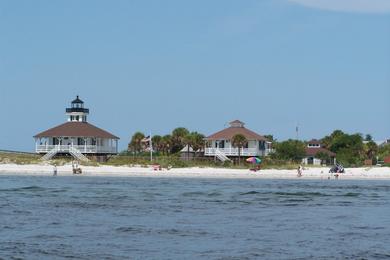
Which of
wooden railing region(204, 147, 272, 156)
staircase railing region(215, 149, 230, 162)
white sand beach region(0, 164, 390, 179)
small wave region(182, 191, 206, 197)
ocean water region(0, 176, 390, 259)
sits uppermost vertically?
wooden railing region(204, 147, 272, 156)

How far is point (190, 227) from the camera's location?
26.8 meters

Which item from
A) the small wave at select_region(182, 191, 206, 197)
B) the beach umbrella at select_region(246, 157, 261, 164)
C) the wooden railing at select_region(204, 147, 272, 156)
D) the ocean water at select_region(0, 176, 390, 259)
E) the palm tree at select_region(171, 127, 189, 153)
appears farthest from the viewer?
the palm tree at select_region(171, 127, 189, 153)

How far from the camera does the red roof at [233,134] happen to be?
92875mm

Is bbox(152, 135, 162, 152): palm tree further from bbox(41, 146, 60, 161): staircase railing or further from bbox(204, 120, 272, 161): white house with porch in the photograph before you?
bbox(41, 146, 60, 161): staircase railing

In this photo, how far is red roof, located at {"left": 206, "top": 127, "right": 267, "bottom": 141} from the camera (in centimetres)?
9288

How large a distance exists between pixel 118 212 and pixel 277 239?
404 inches

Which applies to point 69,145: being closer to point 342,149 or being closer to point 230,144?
point 230,144

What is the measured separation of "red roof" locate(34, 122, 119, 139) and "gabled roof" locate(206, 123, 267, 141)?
A: 1177 centimetres

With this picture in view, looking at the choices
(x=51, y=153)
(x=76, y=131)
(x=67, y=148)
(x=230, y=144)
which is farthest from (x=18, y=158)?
(x=230, y=144)

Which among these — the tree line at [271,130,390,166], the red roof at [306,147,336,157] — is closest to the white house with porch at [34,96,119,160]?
the tree line at [271,130,390,166]

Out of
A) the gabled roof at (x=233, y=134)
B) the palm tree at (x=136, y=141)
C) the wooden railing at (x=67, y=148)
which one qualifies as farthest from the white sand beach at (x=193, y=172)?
the palm tree at (x=136, y=141)

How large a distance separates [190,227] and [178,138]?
230 feet

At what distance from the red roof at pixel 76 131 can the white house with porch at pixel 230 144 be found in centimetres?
1131

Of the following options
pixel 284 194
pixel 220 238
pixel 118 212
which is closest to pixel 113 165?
pixel 284 194
